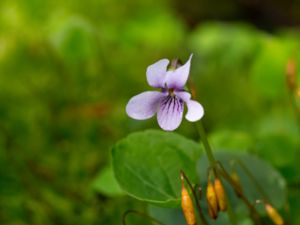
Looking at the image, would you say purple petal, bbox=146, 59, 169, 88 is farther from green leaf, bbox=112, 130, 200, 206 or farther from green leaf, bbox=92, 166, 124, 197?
green leaf, bbox=92, 166, 124, 197

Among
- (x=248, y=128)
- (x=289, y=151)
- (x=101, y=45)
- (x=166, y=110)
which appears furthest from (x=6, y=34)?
(x=166, y=110)

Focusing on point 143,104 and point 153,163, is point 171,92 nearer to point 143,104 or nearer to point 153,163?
point 143,104

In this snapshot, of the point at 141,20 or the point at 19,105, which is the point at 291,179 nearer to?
the point at 19,105

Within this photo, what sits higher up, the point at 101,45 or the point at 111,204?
the point at 101,45

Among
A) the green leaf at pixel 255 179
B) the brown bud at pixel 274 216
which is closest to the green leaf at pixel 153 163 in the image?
the green leaf at pixel 255 179

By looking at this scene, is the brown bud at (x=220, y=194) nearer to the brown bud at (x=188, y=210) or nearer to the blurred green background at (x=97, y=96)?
the brown bud at (x=188, y=210)

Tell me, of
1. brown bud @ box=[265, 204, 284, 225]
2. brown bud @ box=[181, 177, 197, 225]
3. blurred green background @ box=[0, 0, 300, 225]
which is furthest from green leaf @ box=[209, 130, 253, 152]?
brown bud @ box=[181, 177, 197, 225]

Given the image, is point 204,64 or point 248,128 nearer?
point 248,128
